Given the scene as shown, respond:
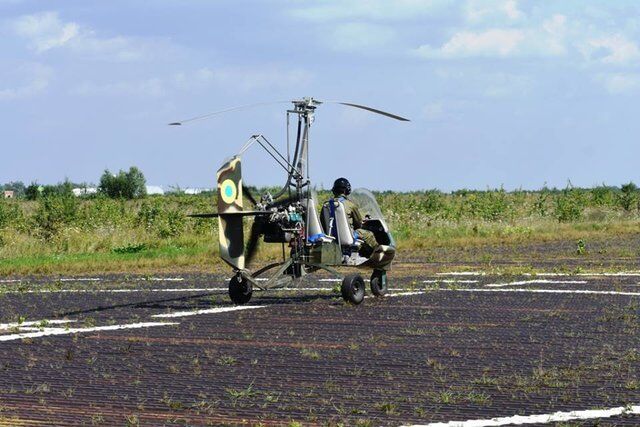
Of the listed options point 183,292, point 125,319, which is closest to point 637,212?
point 183,292

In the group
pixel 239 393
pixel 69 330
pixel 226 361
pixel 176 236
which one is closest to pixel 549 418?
Answer: pixel 239 393

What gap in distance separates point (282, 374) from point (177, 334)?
145 inches

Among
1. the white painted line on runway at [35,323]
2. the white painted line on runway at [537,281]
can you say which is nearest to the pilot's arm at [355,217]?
the white painted line on runway at [537,281]

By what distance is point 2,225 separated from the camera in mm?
39719

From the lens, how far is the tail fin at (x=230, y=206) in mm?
16641

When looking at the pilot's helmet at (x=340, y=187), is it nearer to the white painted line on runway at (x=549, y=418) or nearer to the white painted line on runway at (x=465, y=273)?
the white painted line on runway at (x=465, y=273)

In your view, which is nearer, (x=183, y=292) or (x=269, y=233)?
(x=269, y=233)

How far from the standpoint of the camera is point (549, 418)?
880cm

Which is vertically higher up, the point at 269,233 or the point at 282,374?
the point at 269,233

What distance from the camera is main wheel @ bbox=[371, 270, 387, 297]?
19312 millimetres

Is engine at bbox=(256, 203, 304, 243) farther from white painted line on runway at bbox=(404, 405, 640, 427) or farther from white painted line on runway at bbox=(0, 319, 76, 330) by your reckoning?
white painted line on runway at bbox=(404, 405, 640, 427)

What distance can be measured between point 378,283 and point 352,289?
166 centimetres

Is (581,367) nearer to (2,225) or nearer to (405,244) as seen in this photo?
(405,244)

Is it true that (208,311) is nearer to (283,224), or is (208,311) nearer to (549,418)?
(283,224)
